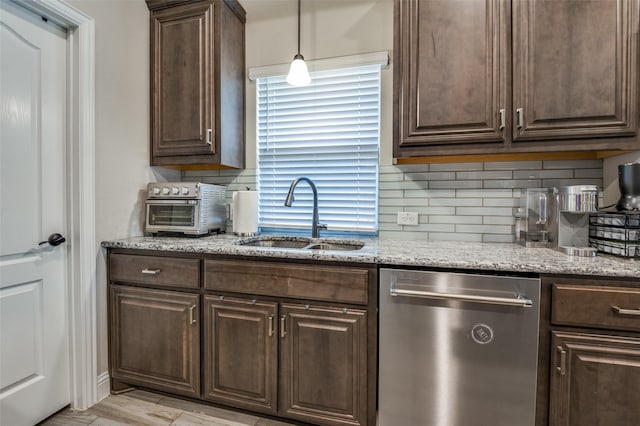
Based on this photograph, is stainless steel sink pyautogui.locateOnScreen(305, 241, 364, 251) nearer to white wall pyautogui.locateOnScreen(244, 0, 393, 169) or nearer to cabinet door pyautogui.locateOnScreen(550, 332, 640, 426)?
white wall pyautogui.locateOnScreen(244, 0, 393, 169)

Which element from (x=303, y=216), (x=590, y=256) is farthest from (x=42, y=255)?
(x=590, y=256)

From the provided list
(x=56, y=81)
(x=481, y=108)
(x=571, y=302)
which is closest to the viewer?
(x=571, y=302)

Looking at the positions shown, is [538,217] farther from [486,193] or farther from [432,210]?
[432,210]

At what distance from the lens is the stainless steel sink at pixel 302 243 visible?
6.73 feet

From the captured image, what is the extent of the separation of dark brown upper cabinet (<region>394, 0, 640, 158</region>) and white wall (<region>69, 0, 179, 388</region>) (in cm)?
172

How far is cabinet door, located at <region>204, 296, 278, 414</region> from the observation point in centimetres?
159

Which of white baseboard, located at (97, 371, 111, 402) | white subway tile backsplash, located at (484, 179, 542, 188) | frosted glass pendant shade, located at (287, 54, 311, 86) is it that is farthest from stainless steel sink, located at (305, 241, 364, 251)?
white baseboard, located at (97, 371, 111, 402)

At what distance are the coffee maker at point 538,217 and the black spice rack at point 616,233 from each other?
0.18 metres

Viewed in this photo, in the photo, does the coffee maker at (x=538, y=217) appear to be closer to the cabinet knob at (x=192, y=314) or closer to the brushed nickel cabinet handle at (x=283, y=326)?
the brushed nickel cabinet handle at (x=283, y=326)

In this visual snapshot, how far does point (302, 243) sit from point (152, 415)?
4.32 ft

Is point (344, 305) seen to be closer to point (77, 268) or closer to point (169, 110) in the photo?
point (77, 268)

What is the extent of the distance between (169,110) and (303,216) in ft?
3.95

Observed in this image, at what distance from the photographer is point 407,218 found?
6.85ft

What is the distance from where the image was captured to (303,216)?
234 centimetres
